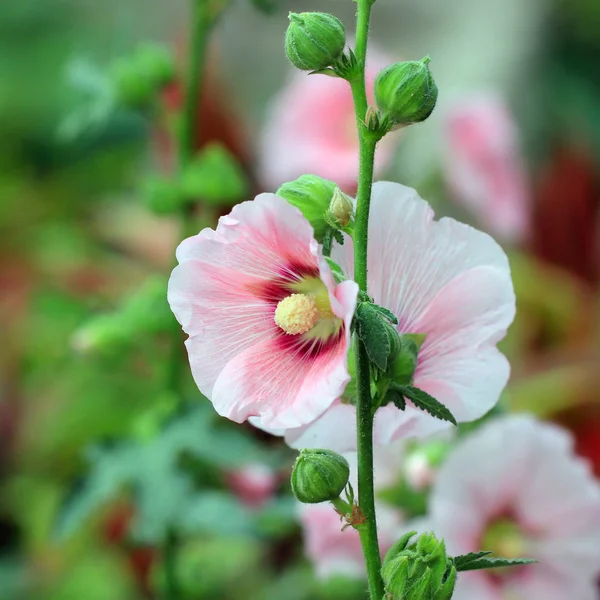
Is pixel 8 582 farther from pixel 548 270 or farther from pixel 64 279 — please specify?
pixel 548 270

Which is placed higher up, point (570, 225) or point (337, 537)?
point (337, 537)

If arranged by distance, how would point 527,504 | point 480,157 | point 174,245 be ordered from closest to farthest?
point 527,504
point 174,245
point 480,157

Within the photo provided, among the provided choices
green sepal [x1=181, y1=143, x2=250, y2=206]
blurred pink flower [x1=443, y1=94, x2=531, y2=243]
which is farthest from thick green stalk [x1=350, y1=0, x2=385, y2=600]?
blurred pink flower [x1=443, y1=94, x2=531, y2=243]

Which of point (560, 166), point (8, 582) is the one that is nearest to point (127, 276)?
point (8, 582)

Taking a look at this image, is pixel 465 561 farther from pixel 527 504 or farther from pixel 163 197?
pixel 163 197

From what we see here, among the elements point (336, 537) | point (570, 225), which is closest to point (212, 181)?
point (336, 537)

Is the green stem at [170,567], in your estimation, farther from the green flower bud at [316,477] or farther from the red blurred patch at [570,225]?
the red blurred patch at [570,225]

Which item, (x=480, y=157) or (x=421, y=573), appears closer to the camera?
(x=421, y=573)
